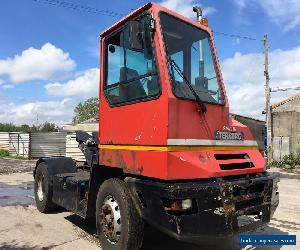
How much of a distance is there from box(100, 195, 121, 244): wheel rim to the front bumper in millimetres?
457

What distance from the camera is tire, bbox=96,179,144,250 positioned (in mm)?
4617

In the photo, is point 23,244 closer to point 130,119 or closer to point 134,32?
point 130,119

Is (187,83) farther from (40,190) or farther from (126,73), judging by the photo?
(40,190)

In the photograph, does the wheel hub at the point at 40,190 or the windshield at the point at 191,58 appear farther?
the wheel hub at the point at 40,190

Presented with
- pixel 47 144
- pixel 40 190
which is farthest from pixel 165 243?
pixel 47 144

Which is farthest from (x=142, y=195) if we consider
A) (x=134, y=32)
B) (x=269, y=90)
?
(x=269, y=90)

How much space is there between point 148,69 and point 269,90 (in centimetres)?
2074

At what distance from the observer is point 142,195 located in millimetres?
4496

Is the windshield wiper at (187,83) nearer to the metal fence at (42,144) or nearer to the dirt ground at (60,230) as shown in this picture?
the dirt ground at (60,230)

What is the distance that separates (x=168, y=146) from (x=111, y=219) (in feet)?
4.44

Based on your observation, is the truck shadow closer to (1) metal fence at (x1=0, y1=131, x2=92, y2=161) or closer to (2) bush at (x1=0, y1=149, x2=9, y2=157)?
(1) metal fence at (x1=0, y1=131, x2=92, y2=161)

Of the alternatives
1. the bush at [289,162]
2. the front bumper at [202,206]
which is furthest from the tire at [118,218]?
A: the bush at [289,162]

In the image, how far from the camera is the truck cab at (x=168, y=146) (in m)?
4.27

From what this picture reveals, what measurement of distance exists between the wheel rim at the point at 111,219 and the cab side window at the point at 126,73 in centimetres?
136
